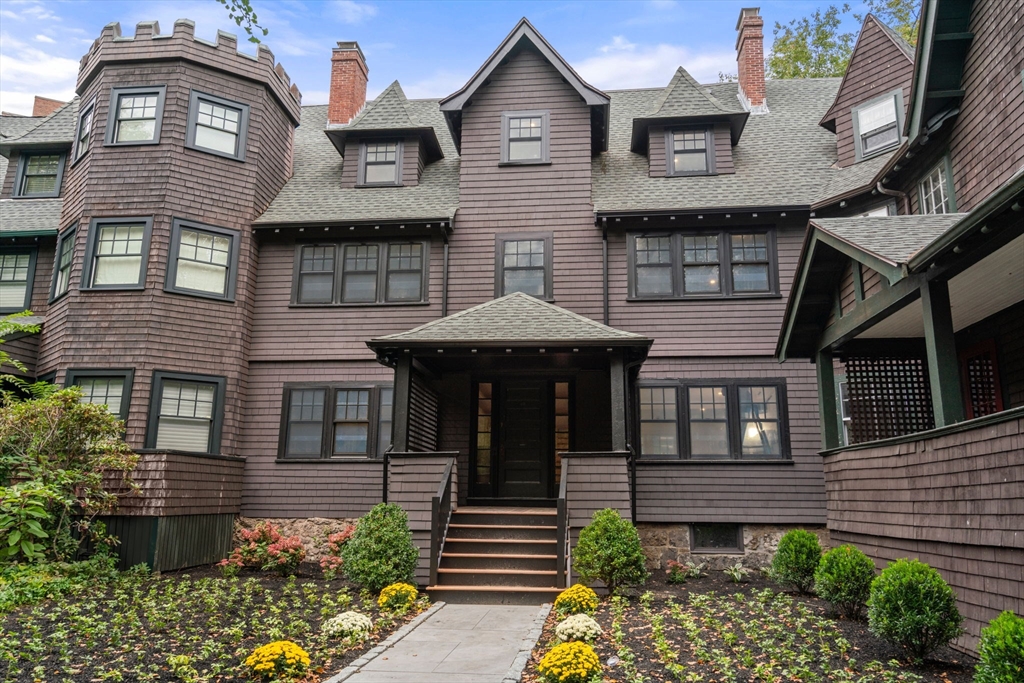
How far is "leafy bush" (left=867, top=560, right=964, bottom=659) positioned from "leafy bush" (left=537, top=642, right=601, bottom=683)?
2539 mm

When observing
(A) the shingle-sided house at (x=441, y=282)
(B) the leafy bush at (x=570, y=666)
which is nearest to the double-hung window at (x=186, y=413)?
(A) the shingle-sided house at (x=441, y=282)

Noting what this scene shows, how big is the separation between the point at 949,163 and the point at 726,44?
11963 millimetres

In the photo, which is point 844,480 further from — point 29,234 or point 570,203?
point 29,234

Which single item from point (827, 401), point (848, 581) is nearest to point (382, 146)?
point (827, 401)

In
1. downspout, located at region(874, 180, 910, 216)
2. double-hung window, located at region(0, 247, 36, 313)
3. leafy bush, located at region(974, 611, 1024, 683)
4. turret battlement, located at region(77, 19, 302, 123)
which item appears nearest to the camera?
leafy bush, located at region(974, 611, 1024, 683)

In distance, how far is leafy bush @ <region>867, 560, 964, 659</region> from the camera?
630 centimetres

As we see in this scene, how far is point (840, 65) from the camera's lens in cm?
2428

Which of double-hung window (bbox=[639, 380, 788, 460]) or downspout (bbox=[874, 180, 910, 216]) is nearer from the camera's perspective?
downspout (bbox=[874, 180, 910, 216])

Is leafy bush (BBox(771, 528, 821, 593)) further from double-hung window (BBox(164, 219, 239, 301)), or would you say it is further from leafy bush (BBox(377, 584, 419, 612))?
double-hung window (BBox(164, 219, 239, 301))

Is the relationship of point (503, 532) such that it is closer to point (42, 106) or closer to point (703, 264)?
point (703, 264)

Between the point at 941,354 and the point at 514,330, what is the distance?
5866 mm

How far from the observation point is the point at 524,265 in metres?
14.7

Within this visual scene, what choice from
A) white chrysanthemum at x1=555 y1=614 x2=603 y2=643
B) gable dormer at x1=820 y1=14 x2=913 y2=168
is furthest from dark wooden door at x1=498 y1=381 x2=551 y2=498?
gable dormer at x1=820 y1=14 x2=913 y2=168

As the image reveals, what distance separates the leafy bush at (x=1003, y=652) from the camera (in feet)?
15.3
